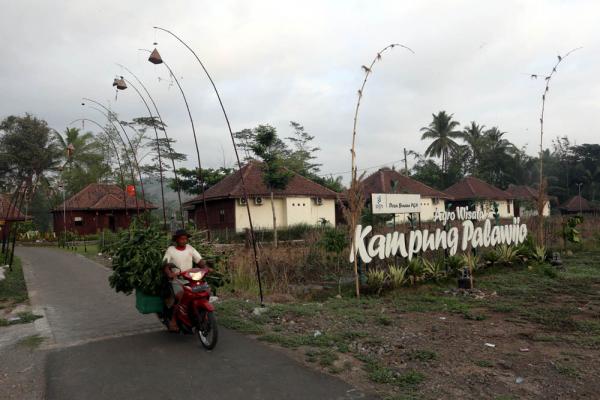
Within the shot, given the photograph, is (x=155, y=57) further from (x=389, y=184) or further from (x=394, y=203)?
(x=389, y=184)

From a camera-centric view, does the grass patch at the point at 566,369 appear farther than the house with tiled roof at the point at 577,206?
No

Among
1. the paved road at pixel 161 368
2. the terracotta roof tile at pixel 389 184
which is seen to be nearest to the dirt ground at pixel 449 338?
the paved road at pixel 161 368

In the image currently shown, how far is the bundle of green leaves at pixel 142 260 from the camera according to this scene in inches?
244

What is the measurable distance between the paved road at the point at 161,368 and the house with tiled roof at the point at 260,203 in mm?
22667

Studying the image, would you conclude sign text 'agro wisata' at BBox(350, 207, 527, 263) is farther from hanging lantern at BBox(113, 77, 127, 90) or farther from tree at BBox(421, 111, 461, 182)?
tree at BBox(421, 111, 461, 182)

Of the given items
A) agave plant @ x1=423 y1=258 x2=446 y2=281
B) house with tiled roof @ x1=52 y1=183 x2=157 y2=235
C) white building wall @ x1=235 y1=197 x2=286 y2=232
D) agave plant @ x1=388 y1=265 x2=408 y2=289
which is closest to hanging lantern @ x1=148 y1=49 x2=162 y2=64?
agave plant @ x1=388 y1=265 x2=408 y2=289

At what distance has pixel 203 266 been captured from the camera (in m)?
6.19

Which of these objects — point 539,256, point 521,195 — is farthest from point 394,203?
point 521,195

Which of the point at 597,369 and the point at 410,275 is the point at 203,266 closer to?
the point at 597,369

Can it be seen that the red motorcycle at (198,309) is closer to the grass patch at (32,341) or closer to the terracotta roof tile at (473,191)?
the grass patch at (32,341)

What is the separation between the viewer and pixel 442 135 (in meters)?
52.4

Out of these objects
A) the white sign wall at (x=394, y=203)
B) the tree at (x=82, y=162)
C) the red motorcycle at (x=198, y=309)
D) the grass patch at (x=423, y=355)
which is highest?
the tree at (x=82, y=162)

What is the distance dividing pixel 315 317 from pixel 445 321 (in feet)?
6.64

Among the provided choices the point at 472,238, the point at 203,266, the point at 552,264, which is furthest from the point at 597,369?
the point at 552,264
